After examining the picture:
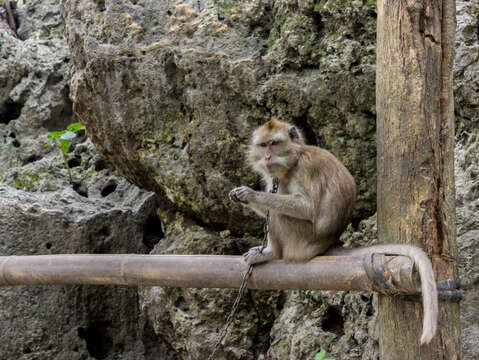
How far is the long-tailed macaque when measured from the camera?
3.25 metres

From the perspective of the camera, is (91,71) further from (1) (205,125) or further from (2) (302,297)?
(2) (302,297)

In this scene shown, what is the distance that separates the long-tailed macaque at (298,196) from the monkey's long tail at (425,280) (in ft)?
1.61

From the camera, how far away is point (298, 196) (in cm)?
328

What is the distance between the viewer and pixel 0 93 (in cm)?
698

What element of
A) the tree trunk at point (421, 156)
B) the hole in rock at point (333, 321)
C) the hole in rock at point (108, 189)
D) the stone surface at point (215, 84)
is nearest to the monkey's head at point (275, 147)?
the tree trunk at point (421, 156)

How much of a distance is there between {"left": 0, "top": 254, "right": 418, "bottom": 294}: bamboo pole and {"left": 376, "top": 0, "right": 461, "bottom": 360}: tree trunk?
0.66 ft

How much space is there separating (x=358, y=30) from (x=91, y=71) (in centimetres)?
235

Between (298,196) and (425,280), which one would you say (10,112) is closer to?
(298,196)

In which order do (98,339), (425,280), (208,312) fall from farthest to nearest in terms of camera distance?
(98,339)
(208,312)
(425,280)

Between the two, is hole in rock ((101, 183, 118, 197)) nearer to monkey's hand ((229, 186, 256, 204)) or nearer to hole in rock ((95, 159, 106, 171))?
hole in rock ((95, 159, 106, 171))

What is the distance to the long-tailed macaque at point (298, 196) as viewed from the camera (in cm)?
325

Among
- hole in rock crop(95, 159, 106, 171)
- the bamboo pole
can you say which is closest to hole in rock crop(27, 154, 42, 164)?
hole in rock crop(95, 159, 106, 171)

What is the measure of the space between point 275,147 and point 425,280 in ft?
4.27

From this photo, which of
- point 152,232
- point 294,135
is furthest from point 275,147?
point 152,232
